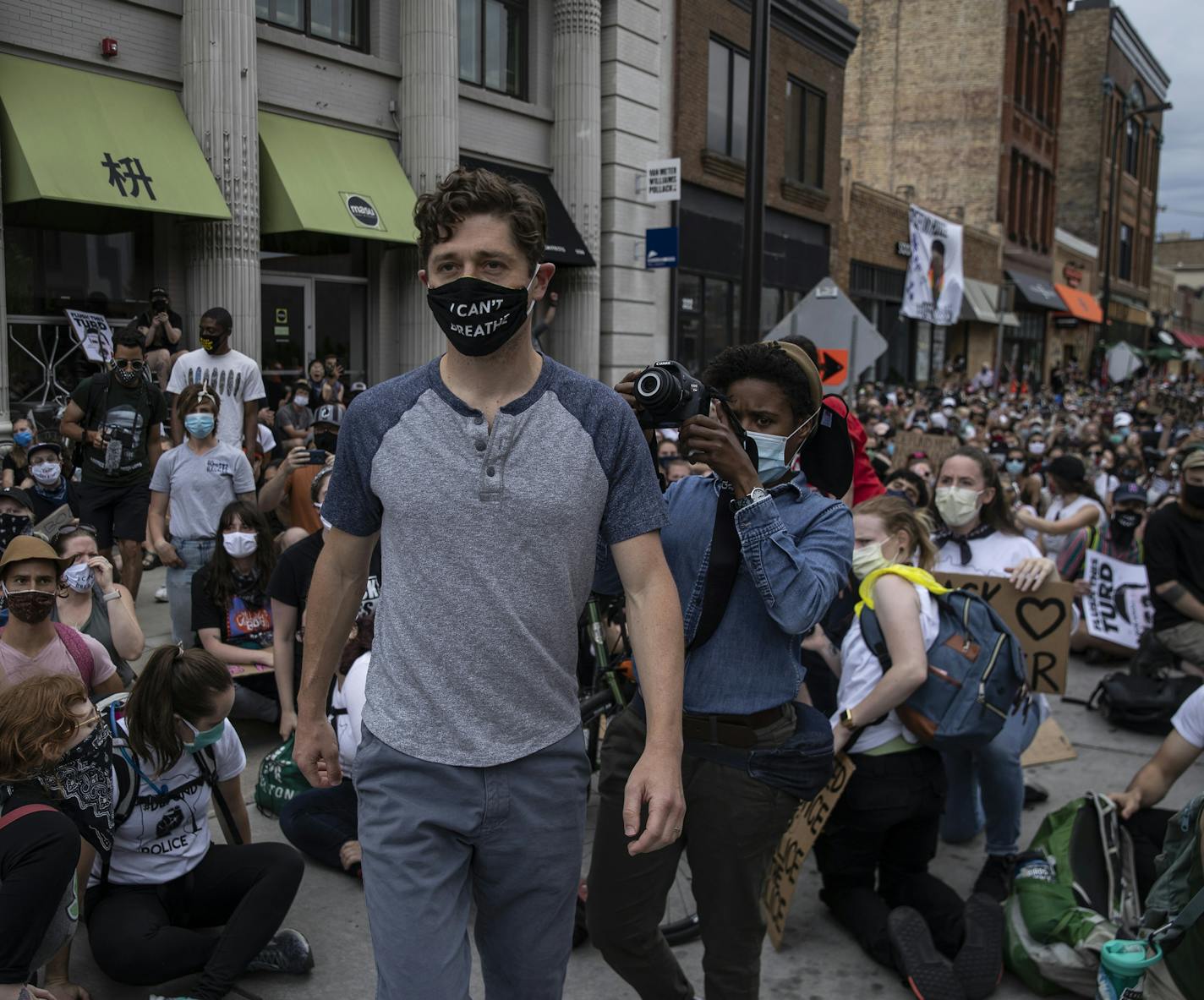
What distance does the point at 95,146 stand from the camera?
34.7 ft

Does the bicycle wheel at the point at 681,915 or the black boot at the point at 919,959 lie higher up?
the black boot at the point at 919,959

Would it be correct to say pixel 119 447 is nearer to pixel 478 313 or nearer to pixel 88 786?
pixel 88 786

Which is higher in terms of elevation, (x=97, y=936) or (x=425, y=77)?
(x=425, y=77)

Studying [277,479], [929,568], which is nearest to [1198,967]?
[929,568]

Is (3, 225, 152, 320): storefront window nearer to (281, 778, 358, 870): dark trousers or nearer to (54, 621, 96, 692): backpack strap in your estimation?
(54, 621, 96, 692): backpack strap

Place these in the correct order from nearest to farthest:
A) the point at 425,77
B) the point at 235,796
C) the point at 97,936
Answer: the point at 97,936 → the point at 235,796 → the point at 425,77

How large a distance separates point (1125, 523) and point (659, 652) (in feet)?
24.2

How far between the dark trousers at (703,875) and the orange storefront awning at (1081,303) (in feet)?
157

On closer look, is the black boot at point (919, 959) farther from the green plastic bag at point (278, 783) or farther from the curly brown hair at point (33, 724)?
the curly brown hair at point (33, 724)

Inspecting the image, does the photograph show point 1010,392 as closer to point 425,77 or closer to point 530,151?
point 530,151

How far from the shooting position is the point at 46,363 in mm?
11125

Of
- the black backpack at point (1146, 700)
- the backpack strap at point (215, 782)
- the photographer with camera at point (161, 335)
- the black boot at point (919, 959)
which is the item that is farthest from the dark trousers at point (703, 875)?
the photographer with camera at point (161, 335)

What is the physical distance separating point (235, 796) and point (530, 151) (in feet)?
45.6

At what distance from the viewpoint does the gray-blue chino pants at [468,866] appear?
2.25m
